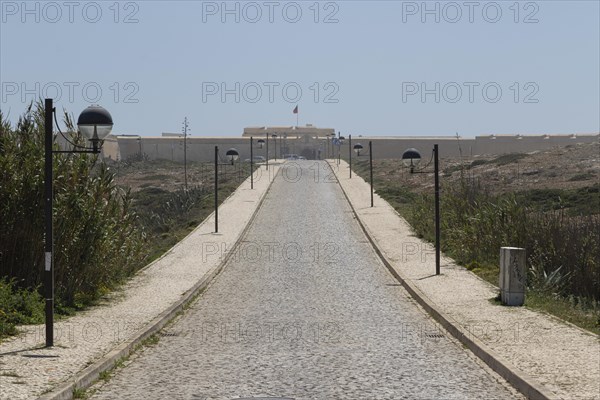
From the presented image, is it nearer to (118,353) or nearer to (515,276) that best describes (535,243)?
(515,276)

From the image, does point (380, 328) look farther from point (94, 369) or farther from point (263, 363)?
point (94, 369)

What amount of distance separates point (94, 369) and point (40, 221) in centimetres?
689

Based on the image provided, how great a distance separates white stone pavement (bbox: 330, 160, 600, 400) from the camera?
1135 centimetres

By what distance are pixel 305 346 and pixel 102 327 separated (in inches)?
148

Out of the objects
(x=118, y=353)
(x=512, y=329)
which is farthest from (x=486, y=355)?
(x=118, y=353)

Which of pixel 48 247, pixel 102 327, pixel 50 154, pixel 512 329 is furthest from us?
pixel 102 327

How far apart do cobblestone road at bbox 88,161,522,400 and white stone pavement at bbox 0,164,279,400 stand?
579mm

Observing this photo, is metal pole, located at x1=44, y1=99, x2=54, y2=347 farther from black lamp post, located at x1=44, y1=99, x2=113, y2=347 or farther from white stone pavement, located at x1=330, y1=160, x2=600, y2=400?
white stone pavement, located at x1=330, y1=160, x2=600, y2=400

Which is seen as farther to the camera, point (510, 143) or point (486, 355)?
point (510, 143)

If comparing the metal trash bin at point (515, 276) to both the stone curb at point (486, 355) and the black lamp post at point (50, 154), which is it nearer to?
the stone curb at point (486, 355)

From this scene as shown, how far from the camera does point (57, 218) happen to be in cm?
1870

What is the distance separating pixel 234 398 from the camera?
1067 centimetres

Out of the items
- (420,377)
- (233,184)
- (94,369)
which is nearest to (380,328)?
(420,377)

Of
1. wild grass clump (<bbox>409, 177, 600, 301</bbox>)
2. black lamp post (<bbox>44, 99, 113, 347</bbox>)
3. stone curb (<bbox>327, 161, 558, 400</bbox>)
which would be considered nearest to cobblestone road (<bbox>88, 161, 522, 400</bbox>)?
stone curb (<bbox>327, 161, 558, 400</bbox>)
